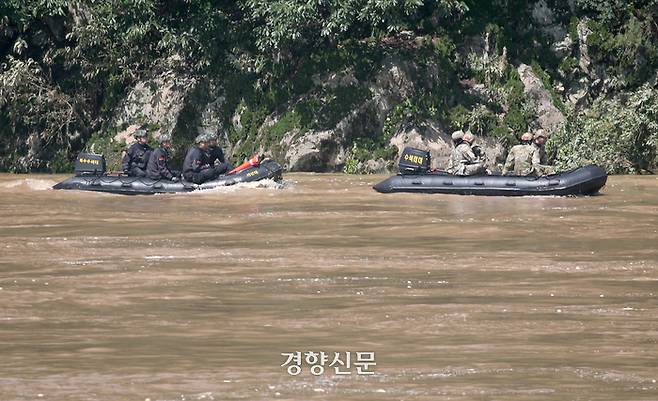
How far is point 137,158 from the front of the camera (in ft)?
92.9

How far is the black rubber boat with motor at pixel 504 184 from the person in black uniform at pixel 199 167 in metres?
3.15

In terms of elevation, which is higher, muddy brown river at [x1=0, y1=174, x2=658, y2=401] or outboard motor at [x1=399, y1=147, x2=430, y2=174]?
outboard motor at [x1=399, y1=147, x2=430, y2=174]

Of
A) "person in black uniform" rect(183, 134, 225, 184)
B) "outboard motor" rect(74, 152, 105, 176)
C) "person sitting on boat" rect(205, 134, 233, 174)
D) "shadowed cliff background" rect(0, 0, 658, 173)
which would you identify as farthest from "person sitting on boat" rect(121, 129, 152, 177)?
"shadowed cliff background" rect(0, 0, 658, 173)

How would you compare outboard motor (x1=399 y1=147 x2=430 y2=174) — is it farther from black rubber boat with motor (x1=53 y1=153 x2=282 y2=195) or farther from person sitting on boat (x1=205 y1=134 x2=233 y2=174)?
person sitting on boat (x1=205 y1=134 x2=233 y2=174)

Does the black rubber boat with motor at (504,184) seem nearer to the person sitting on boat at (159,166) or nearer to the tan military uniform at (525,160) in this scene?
the tan military uniform at (525,160)

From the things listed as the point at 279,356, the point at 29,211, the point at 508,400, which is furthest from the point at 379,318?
the point at 29,211

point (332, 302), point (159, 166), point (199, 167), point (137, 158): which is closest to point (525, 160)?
point (199, 167)

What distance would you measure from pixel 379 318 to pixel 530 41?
2295 cm

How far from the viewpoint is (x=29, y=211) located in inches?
925

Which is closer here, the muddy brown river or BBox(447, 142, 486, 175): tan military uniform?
the muddy brown river

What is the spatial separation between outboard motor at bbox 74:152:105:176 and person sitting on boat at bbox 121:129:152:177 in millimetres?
433

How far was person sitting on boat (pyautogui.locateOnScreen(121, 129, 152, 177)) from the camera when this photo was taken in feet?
92.2

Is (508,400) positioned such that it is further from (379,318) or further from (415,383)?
(379,318)

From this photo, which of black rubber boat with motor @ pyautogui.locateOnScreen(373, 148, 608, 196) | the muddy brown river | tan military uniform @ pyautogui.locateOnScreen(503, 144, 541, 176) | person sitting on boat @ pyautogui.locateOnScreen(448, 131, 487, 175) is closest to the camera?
the muddy brown river
